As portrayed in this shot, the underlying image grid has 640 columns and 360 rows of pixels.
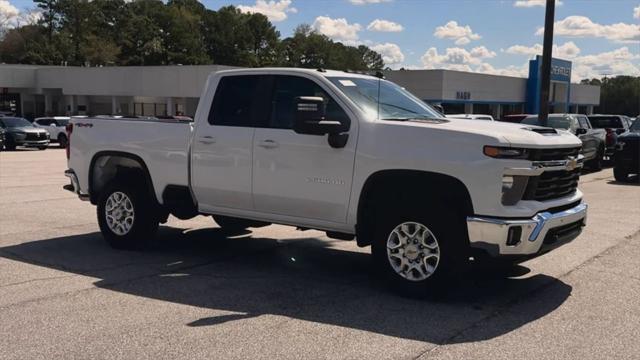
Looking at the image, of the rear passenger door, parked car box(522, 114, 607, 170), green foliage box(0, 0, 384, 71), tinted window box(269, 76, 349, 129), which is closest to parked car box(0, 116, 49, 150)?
parked car box(522, 114, 607, 170)

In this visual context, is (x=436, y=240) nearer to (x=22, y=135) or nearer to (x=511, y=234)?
(x=511, y=234)

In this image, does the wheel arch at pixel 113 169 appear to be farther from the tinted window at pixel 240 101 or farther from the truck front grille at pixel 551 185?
the truck front grille at pixel 551 185

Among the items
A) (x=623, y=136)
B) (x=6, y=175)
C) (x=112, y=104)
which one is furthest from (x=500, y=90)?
(x=6, y=175)

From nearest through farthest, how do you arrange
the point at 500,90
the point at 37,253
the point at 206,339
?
1. the point at 206,339
2. the point at 37,253
3. the point at 500,90

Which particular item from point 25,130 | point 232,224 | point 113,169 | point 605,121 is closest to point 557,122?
point 605,121

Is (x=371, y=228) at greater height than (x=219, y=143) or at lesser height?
lesser

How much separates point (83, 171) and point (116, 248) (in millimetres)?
1111

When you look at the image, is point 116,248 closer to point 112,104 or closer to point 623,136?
point 623,136

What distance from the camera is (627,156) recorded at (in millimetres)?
17344

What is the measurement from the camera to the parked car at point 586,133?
20.0 m

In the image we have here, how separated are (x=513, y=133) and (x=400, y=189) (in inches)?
43.8

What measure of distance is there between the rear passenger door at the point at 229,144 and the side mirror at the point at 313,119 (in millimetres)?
916

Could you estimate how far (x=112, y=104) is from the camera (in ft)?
198

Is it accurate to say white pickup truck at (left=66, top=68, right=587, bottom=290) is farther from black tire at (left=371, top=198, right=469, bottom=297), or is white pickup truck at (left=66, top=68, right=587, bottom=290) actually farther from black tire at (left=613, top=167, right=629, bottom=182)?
black tire at (left=613, top=167, right=629, bottom=182)
